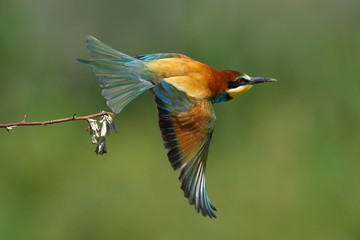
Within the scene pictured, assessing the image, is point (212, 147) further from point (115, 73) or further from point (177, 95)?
point (177, 95)

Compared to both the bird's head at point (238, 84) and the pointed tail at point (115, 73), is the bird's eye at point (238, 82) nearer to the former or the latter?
the bird's head at point (238, 84)

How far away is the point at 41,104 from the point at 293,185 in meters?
1.36

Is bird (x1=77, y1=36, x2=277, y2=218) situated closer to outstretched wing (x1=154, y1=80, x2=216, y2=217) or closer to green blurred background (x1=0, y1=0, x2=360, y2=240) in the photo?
outstretched wing (x1=154, y1=80, x2=216, y2=217)

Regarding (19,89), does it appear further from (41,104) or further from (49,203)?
(49,203)

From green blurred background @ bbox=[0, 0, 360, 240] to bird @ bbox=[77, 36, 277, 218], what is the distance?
118 centimetres

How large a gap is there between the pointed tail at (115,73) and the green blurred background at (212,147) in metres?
1.17

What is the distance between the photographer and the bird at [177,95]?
259 cm

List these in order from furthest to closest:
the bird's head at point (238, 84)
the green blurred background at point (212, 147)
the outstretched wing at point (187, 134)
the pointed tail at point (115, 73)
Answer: the green blurred background at point (212, 147)
the bird's head at point (238, 84)
the pointed tail at point (115, 73)
the outstretched wing at point (187, 134)

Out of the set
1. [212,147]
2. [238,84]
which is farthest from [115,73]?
[212,147]

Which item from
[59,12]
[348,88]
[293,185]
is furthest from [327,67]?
[59,12]

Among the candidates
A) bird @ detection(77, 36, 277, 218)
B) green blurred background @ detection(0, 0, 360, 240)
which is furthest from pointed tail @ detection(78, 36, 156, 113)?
green blurred background @ detection(0, 0, 360, 240)

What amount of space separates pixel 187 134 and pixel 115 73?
34 cm

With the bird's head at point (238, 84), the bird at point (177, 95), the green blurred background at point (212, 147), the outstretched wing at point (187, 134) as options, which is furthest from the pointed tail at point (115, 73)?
the green blurred background at point (212, 147)

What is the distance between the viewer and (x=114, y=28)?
5812 millimetres
